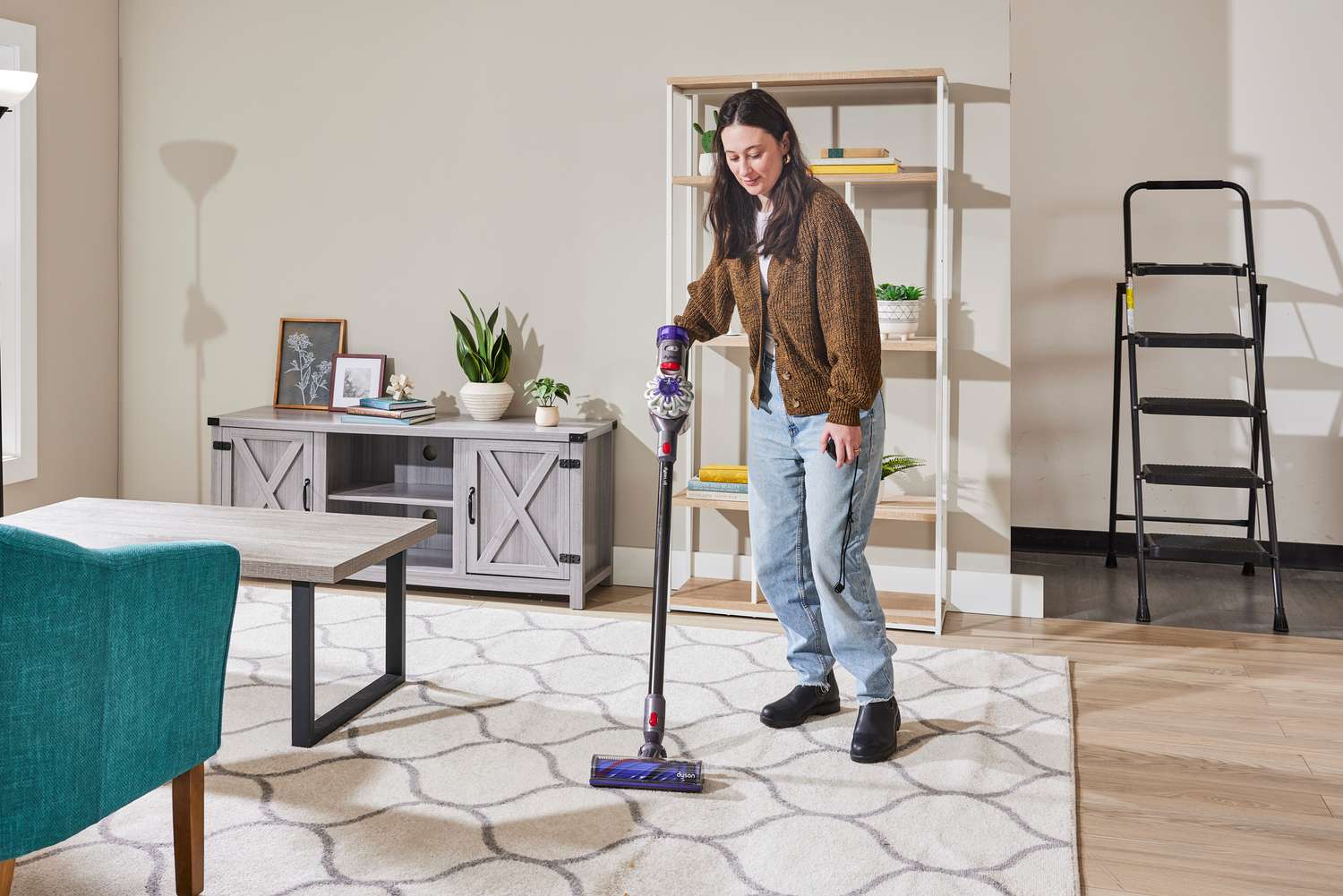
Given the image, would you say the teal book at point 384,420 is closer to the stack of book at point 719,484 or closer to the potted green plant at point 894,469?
the stack of book at point 719,484

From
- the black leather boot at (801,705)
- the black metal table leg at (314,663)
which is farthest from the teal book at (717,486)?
the black metal table leg at (314,663)

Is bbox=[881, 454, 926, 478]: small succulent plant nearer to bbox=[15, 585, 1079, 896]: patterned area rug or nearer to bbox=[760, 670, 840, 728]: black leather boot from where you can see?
bbox=[15, 585, 1079, 896]: patterned area rug

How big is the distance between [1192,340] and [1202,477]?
0.47 m

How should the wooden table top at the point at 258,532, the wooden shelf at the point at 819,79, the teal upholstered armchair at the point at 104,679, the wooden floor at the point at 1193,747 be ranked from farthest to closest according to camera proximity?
the wooden shelf at the point at 819,79 → the wooden table top at the point at 258,532 → the wooden floor at the point at 1193,747 → the teal upholstered armchair at the point at 104,679

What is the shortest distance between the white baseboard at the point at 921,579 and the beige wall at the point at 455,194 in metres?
0.06

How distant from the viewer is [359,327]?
4395 millimetres

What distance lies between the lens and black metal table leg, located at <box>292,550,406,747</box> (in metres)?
2.53

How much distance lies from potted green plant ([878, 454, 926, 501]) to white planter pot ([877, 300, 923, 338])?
396 millimetres

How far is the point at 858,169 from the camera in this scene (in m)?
3.57

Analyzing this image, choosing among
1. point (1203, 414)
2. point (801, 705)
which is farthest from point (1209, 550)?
point (801, 705)

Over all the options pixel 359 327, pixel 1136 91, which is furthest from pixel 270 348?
pixel 1136 91

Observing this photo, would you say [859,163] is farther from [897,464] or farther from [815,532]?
[815,532]

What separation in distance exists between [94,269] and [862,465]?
3405mm

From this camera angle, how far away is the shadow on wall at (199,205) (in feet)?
14.7
